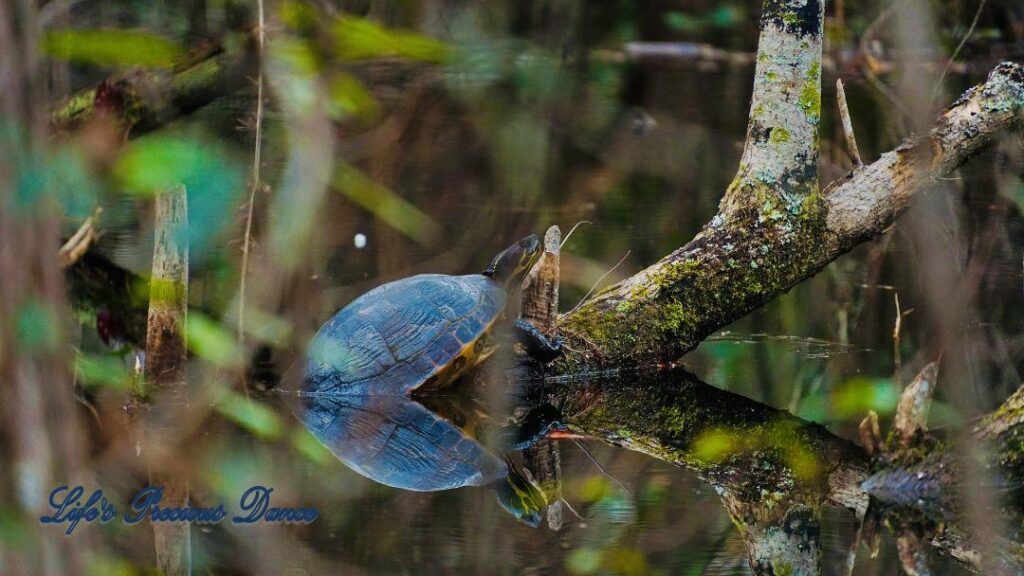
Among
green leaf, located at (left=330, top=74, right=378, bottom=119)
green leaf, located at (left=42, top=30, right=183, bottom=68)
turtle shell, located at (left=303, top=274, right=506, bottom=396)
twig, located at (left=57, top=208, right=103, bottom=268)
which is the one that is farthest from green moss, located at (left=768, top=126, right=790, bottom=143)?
green leaf, located at (left=42, top=30, right=183, bottom=68)

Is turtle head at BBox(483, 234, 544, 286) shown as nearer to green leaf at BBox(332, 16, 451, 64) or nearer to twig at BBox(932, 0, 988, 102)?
twig at BBox(932, 0, 988, 102)

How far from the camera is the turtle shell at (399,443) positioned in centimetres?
393

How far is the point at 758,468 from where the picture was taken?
3980 millimetres

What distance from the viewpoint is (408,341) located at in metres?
4.91

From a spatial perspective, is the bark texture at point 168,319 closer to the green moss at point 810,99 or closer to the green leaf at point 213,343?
the green moss at point 810,99

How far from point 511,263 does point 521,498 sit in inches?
84.5

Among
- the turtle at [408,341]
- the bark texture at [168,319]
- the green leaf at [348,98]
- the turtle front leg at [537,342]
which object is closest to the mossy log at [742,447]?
the turtle front leg at [537,342]

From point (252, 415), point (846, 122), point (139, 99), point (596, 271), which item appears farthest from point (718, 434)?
point (139, 99)

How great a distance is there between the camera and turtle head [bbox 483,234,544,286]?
573 centimetres

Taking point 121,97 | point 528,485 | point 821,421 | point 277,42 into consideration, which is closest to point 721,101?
point 121,97

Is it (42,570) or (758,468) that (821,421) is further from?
(42,570)

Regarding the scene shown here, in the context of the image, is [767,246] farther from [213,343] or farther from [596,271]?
[213,343]

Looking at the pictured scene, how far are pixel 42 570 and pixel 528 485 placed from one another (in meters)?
3.12

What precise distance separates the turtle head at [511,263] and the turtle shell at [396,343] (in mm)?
578
